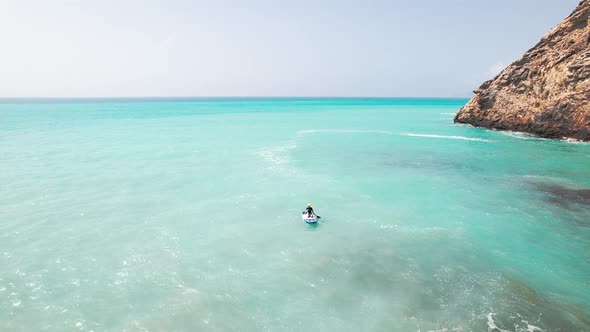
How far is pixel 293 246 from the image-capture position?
21.1 m

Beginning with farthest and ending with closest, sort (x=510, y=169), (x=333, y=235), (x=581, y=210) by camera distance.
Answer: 1. (x=510, y=169)
2. (x=581, y=210)
3. (x=333, y=235)

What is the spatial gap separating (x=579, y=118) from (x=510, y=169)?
27.4 meters

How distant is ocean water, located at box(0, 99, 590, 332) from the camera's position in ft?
48.6

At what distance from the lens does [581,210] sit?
86.5 ft

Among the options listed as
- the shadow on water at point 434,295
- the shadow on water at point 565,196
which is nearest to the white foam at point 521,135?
the shadow on water at point 565,196

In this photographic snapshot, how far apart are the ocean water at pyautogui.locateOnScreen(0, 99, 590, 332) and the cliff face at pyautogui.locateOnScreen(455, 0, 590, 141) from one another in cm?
1983

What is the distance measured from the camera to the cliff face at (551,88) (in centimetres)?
5412

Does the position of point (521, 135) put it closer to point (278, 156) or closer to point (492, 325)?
point (278, 156)

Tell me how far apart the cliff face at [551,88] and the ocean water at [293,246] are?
65.0 feet

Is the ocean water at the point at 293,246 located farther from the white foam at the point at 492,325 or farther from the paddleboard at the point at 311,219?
the paddleboard at the point at 311,219

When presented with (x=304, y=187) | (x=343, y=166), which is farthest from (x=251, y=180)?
(x=343, y=166)

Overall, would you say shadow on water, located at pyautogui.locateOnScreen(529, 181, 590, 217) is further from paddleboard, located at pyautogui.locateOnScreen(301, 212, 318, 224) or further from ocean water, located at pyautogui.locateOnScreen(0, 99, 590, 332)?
paddleboard, located at pyautogui.locateOnScreen(301, 212, 318, 224)

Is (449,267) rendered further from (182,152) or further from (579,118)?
(579,118)

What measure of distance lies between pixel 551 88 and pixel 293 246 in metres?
62.1
